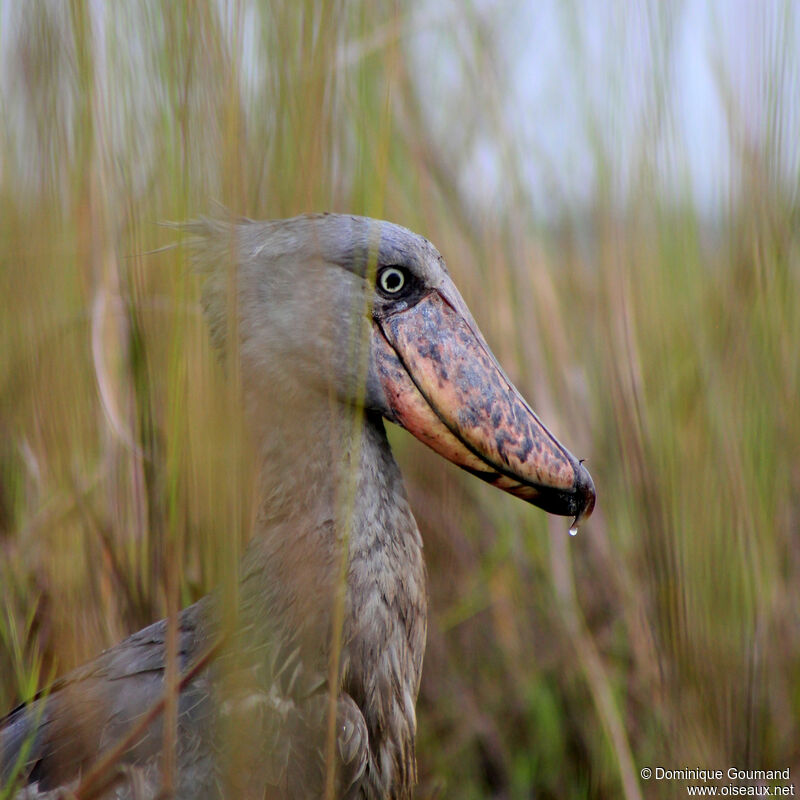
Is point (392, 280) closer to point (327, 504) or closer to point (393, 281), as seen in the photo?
point (393, 281)

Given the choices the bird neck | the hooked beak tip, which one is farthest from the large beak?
the bird neck

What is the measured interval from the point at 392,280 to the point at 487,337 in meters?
0.67

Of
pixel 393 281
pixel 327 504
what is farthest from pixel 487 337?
pixel 327 504

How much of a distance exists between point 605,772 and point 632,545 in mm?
422

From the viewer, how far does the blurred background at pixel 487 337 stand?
0.87 m

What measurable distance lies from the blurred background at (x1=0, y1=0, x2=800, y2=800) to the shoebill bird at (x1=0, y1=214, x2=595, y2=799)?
11 cm

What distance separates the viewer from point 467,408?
1.36 m

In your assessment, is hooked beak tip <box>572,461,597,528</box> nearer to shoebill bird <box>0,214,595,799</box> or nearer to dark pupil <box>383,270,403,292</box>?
shoebill bird <box>0,214,595,799</box>

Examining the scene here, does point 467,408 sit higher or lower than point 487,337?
lower

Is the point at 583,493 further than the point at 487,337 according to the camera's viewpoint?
No

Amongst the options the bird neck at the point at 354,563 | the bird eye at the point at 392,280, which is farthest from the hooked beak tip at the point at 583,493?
the bird eye at the point at 392,280

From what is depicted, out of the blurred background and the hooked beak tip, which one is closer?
the blurred background

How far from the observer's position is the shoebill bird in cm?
122

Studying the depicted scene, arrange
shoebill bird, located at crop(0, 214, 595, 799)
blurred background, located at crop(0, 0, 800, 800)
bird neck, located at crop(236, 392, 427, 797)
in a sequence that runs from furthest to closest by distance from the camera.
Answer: bird neck, located at crop(236, 392, 427, 797), shoebill bird, located at crop(0, 214, 595, 799), blurred background, located at crop(0, 0, 800, 800)
